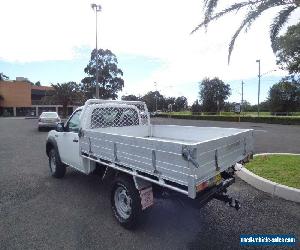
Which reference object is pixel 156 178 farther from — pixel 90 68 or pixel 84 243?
pixel 90 68

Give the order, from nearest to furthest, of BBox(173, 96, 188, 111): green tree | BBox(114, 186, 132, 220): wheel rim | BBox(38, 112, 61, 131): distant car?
BBox(114, 186, 132, 220): wheel rim < BBox(38, 112, 61, 131): distant car < BBox(173, 96, 188, 111): green tree

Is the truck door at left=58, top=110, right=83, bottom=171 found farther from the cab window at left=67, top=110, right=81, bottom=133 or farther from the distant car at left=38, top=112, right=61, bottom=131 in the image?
the distant car at left=38, top=112, right=61, bottom=131

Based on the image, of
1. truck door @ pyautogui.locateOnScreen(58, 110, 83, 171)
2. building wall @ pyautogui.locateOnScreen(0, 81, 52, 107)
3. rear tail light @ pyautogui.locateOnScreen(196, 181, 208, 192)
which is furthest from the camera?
building wall @ pyautogui.locateOnScreen(0, 81, 52, 107)

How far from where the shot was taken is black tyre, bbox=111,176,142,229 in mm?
4559

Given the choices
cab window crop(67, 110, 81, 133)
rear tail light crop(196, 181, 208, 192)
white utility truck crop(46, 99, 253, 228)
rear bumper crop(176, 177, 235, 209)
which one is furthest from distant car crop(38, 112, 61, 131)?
rear tail light crop(196, 181, 208, 192)

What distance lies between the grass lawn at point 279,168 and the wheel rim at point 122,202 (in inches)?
138

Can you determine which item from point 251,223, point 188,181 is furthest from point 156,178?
point 251,223

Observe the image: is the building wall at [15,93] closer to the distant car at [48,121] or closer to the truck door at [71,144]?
the distant car at [48,121]

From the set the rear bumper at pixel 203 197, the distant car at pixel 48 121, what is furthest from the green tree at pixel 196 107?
the rear bumper at pixel 203 197

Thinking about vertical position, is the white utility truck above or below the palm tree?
below

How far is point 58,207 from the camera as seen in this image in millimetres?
5684

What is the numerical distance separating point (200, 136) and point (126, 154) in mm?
2300

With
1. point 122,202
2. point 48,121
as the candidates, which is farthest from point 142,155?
point 48,121

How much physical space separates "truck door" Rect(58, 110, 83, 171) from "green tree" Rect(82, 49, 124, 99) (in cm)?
4987
